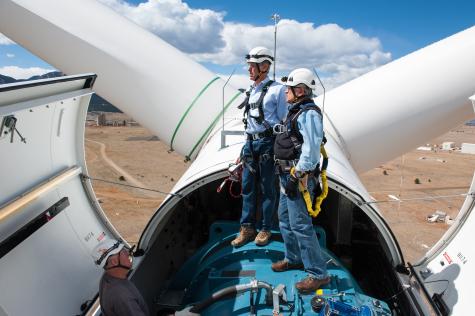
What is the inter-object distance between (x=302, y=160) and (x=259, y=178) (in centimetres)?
122

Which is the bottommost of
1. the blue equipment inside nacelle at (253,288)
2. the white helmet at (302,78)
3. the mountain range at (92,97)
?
the blue equipment inside nacelle at (253,288)

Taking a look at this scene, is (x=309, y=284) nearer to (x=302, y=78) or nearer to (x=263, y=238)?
(x=263, y=238)

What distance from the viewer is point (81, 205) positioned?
4.57 metres

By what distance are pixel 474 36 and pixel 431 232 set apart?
26.5 feet

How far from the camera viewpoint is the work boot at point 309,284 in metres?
4.18

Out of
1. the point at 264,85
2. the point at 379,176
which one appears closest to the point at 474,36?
the point at 264,85

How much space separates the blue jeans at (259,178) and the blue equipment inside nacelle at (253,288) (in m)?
0.36

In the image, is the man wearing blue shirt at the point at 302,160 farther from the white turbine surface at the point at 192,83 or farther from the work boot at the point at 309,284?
the white turbine surface at the point at 192,83

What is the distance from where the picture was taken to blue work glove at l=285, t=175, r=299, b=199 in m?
4.08

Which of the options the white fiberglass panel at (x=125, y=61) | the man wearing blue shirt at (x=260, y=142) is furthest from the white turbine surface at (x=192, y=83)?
the man wearing blue shirt at (x=260, y=142)

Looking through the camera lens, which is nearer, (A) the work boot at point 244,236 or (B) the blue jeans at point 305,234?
(B) the blue jeans at point 305,234

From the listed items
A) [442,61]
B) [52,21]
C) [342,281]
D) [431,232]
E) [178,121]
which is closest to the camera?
[342,281]

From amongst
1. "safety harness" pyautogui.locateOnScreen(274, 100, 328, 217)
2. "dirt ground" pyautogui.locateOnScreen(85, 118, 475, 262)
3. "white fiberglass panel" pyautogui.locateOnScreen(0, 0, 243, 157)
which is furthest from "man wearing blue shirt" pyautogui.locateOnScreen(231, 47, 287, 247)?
"white fiberglass panel" pyautogui.locateOnScreen(0, 0, 243, 157)

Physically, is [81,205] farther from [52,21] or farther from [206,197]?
[52,21]
